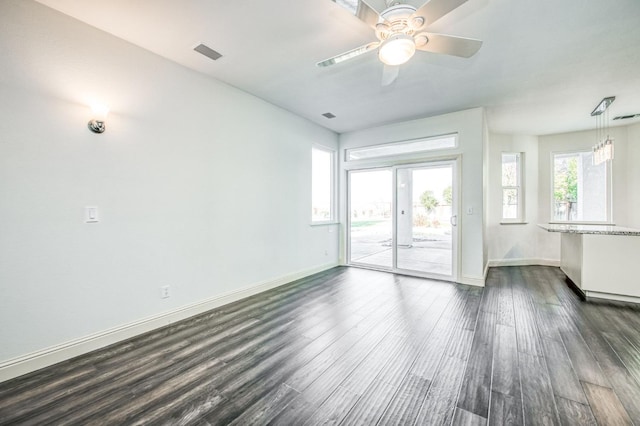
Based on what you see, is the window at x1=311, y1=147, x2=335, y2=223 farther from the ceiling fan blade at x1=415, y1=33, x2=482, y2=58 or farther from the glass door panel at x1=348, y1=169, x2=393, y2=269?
the ceiling fan blade at x1=415, y1=33, x2=482, y2=58

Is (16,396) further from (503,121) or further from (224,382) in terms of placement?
(503,121)

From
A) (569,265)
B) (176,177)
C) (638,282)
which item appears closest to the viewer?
(176,177)

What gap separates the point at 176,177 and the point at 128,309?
150 centimetres

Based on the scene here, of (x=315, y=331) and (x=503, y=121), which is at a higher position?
(x=503, y=121)

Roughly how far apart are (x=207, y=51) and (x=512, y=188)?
6.67 m

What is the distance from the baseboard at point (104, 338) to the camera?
6.68ft

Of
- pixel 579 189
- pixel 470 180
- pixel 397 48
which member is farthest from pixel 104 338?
pixel 579 189

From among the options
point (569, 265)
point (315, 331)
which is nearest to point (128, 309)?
point (315, 331)

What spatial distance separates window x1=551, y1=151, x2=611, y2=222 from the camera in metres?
5.45

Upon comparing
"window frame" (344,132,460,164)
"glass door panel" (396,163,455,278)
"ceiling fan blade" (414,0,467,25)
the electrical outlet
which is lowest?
the electrical outlet

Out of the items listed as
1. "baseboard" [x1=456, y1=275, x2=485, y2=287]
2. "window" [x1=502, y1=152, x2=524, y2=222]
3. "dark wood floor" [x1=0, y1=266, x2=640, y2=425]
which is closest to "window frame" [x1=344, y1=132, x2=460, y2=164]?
"baseboard" [x1=456, y1=275, x2=485, y2=287]

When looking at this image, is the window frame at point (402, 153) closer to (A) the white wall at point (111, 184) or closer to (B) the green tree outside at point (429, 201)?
(B) the green tree outside at point (429, 201)

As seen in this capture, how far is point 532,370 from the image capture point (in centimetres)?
206

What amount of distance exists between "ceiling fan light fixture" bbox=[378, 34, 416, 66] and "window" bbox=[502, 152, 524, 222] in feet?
17.6
